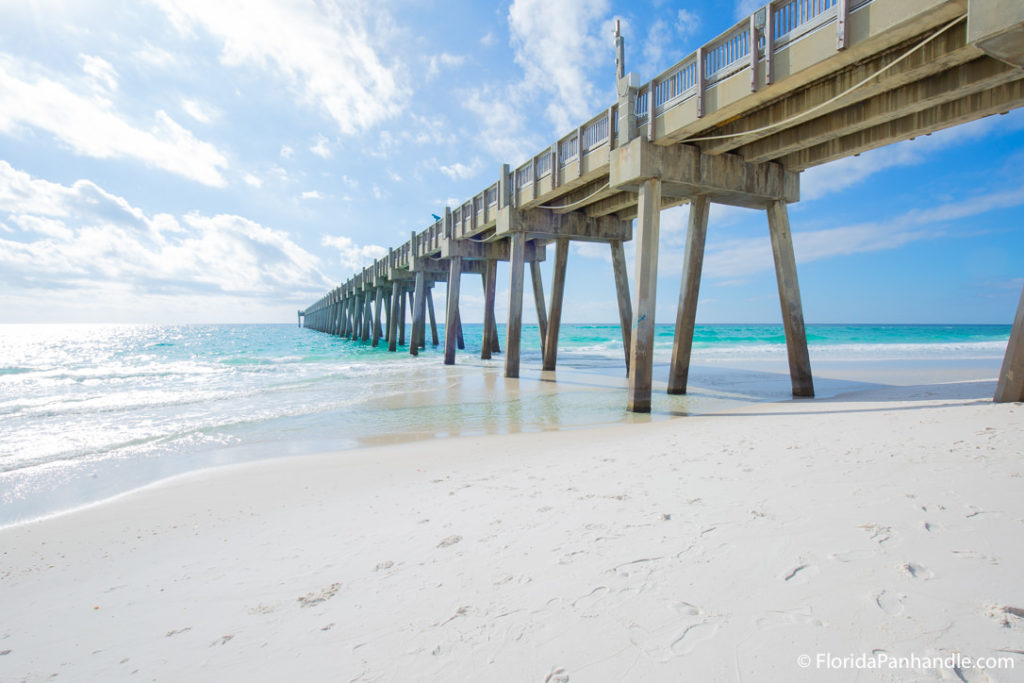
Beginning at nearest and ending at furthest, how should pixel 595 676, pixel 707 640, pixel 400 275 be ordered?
pixel 595 676 → pixel 707 640 → pixel 400 275

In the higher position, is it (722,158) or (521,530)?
(722,158)

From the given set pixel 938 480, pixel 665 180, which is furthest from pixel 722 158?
pixel 938 480

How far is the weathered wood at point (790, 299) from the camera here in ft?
37.0

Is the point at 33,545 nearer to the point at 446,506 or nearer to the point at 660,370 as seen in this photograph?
the point at 446,506

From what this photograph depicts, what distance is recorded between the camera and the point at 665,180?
10492mm

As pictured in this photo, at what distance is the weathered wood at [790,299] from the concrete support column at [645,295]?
3422mm

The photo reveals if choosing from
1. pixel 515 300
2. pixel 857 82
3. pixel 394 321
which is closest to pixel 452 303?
pixel 515 300

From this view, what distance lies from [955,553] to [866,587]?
0.68 meters

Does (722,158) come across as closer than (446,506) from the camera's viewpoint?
No

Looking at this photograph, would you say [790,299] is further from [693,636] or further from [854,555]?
[693,636]

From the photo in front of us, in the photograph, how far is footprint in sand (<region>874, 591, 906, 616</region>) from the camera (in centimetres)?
216

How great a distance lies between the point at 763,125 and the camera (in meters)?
9.44

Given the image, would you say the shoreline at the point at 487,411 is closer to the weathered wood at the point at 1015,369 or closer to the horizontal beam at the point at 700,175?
the weathered wood at the point at 1015,369

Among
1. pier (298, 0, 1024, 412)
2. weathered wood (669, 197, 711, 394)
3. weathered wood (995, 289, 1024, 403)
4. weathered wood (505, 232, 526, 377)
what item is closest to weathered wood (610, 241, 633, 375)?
pier (298, 0, 1024, 412)
